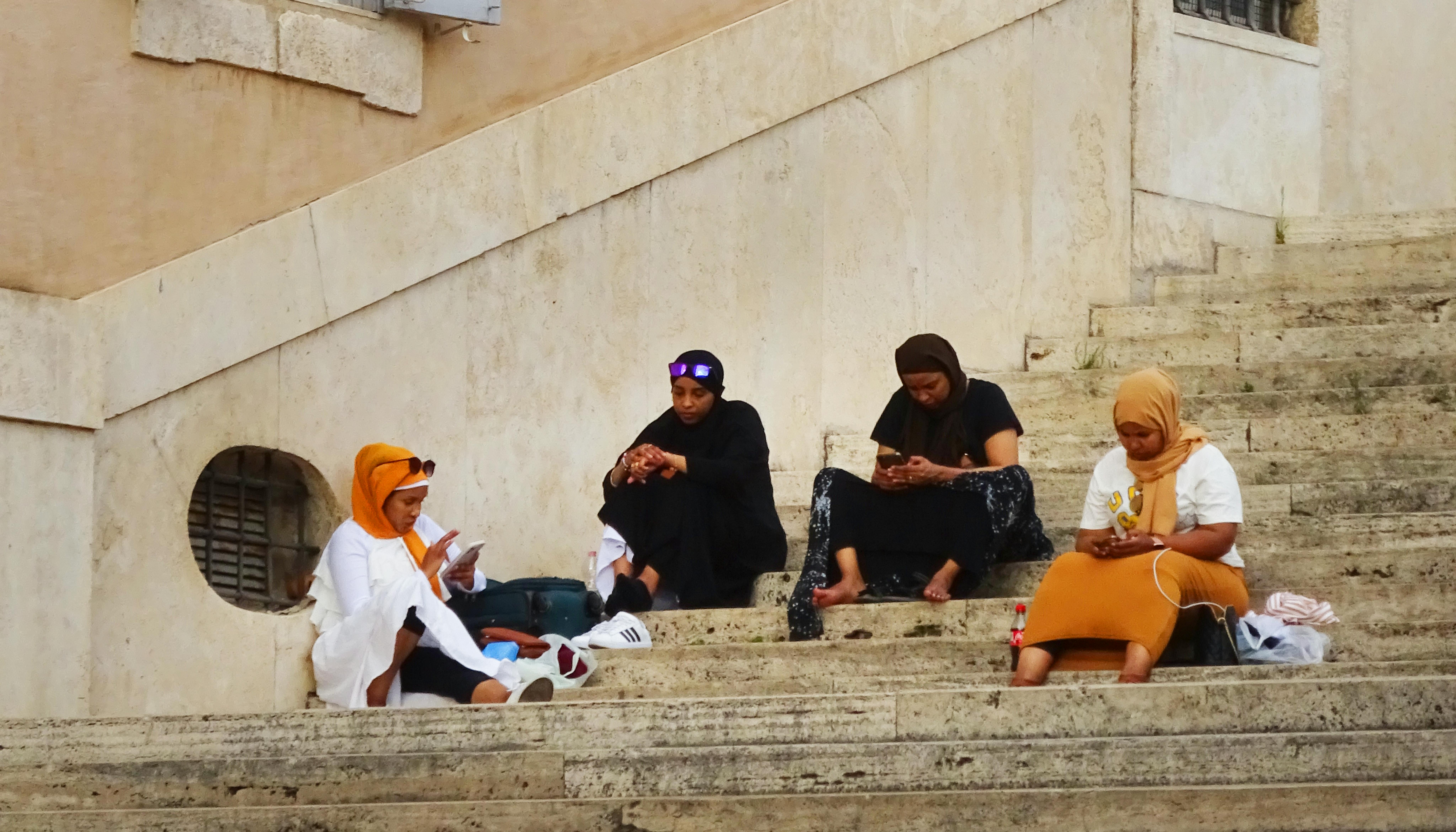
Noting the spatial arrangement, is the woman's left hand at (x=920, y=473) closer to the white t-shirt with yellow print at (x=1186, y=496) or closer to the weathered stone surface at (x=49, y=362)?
the white t-shirt with yellow print at (x=1186, y=496)

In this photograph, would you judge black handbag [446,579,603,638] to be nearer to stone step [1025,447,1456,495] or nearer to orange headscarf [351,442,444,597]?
orange headscarf [351,442,444,597]

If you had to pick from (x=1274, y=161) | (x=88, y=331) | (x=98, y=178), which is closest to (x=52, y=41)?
(x=98, y=178)

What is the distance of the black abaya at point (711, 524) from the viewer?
8.17 m

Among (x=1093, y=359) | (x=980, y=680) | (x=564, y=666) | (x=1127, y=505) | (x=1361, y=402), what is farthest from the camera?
(x=1093, y=359)

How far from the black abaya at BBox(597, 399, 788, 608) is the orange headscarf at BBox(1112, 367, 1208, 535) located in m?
1.73

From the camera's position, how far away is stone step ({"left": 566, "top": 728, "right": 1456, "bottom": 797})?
201 inches

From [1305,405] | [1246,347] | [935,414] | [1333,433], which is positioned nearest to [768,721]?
[935,414]

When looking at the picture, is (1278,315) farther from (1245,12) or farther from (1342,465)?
(1245,12)

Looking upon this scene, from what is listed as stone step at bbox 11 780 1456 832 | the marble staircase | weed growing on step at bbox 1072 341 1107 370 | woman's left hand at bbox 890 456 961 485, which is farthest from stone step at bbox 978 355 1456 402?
stone step at bbox 11 780 1456 832

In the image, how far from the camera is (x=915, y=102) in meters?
10.2

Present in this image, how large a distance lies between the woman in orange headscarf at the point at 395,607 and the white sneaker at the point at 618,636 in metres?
0.29

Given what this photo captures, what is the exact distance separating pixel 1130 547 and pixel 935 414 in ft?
5.12

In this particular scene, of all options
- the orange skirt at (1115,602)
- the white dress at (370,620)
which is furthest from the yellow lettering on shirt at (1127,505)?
the white dress at (370,620)

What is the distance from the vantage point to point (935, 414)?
7.93m
